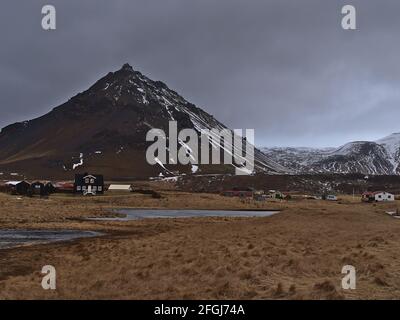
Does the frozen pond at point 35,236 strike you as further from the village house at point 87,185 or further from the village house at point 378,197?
the village house at point 378,197

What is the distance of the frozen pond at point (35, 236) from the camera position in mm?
38250

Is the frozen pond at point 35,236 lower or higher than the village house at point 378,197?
lower

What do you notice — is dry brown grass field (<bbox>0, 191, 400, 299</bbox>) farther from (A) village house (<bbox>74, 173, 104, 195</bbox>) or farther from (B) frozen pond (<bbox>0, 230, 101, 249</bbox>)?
(A) village house (<bbox>74, 173, 104, 195</bbox>)

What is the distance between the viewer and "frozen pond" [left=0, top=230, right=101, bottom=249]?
38.2m

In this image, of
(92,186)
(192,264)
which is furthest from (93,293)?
(92,186)

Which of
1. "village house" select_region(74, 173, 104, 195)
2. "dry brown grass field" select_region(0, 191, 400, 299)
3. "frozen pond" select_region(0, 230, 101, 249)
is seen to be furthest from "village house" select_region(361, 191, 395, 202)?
"dry brown grass field" select_region(0, 191, 400, 299)

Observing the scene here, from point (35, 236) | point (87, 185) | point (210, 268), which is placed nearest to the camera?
point (210, 268)

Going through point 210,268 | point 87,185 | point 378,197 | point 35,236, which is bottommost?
point 35,236

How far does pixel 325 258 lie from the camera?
77.5ft

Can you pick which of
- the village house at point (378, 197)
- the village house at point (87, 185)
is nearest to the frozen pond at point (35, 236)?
the village house at point (87, 185)

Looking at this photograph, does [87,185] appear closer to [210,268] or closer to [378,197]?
[378,197]

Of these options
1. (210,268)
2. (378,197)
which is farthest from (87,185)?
(210,268)

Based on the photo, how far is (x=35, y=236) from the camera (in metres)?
43.3
